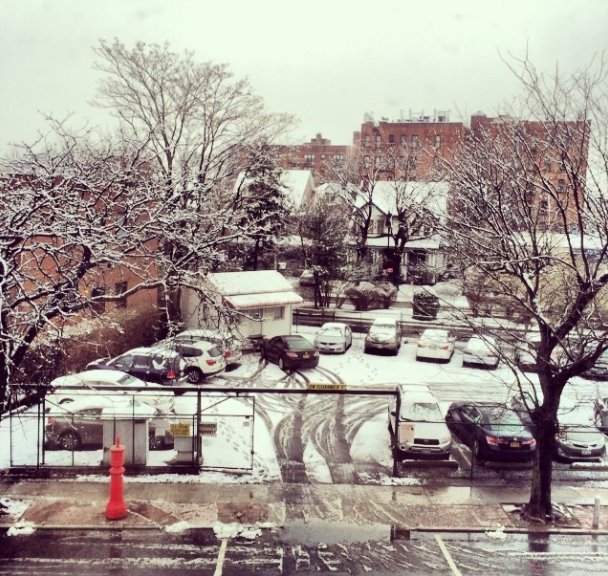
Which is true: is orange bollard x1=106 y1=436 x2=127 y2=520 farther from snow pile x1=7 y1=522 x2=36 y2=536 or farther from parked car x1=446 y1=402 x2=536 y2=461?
parked car x1=446 y1=402 x2=536 y2=461

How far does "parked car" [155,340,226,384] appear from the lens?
23172 millimetres

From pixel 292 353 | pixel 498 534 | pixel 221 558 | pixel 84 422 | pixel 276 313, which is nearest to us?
pixel 221 558

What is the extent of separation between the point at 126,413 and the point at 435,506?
7007mm

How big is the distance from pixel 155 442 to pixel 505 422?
8740 mm

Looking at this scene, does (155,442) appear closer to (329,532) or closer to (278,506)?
(278,506)

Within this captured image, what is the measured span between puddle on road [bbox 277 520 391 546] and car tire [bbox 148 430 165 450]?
457 cm

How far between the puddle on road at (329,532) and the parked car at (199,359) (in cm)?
1114

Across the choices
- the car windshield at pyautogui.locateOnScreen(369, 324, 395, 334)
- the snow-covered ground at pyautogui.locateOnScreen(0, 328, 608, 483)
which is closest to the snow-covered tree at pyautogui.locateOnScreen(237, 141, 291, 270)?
the car windshield at pyautogui.locateOnScreen(369, 324, 395, 334)

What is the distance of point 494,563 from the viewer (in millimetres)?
11359

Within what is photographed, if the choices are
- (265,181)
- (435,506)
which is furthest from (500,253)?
(265,181)

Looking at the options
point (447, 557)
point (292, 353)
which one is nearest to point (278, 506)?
point (447, 557)

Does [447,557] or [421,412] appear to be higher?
[421,412]

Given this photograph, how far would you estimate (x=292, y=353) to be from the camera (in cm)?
2548

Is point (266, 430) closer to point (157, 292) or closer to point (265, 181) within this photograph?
point (157, 292)
